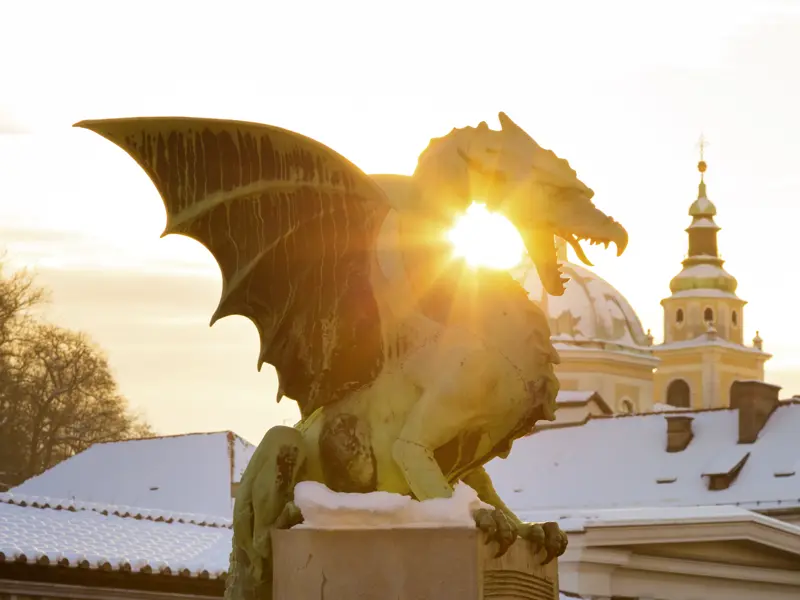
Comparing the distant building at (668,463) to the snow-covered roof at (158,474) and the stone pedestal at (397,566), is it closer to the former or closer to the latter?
the snow-covered roof at (158,474)

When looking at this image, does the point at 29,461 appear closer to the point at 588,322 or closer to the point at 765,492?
the point at 765,492

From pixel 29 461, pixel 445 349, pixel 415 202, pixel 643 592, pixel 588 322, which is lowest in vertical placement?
pixel 445 349

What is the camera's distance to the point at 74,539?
22.1 metres

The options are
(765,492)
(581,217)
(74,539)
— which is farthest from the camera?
(765,492)

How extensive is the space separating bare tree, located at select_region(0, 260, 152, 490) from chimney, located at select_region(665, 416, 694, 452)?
14.3 m

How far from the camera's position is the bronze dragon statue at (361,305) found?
10.4 m

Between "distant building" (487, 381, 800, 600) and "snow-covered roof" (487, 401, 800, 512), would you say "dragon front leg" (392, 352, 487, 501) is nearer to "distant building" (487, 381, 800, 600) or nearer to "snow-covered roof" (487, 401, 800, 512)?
"distant building" (487, 381, 800, 600)

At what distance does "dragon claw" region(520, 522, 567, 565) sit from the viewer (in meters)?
10.4

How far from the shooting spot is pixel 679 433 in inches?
2158

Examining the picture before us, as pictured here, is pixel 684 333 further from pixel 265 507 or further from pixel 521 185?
pixel 265 507

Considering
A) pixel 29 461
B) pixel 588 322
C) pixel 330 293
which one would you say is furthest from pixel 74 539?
pixel 588 322

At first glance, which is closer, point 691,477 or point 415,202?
point 415,202

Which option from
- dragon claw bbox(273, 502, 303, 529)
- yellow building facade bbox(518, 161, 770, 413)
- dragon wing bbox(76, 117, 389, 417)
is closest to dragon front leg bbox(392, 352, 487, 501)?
dragon wing bbox(76, 117, 389, 417)

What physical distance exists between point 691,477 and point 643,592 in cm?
2069
